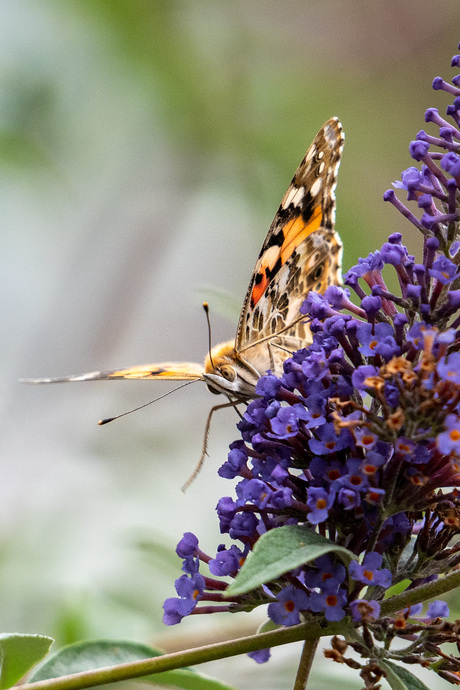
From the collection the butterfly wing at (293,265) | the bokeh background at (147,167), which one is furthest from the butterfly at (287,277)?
the bokeh background at (147,167)

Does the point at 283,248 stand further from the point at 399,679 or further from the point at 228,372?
the point at 399,679

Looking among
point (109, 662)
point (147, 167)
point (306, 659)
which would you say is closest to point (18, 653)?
point (109, 662)

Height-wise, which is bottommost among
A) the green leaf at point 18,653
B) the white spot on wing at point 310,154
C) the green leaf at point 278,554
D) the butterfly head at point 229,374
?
the green leaf at point 18,653

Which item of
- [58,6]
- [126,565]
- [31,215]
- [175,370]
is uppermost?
[58,6]

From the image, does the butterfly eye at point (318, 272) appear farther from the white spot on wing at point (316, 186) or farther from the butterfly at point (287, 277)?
the white spot on wing at point (316, 186)

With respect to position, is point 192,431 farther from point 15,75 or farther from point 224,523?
point 224,523

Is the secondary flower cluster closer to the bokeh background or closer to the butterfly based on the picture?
the butterfly

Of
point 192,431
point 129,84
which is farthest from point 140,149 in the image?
point 192,431
